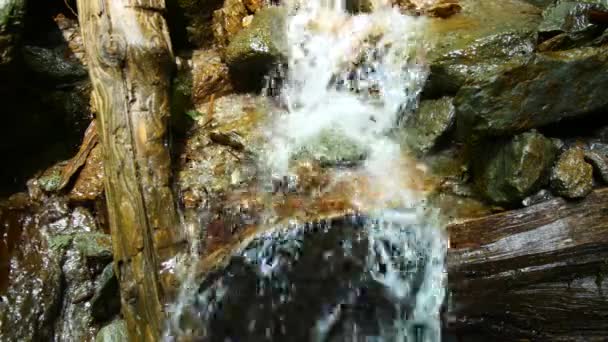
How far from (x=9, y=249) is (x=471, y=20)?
4.15 m

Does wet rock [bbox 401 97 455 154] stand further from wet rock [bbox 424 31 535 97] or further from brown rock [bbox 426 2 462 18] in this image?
brown rock [bbox 426 2 462 18]

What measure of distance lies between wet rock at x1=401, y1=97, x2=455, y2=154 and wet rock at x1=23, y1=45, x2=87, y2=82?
2849 millimetres

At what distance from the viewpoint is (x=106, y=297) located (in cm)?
359

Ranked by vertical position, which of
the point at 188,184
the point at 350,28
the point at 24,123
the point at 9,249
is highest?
the point at 350,28

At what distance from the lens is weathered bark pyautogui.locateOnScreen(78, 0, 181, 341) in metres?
3.12

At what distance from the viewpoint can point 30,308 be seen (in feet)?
11.7

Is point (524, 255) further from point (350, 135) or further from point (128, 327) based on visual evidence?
point (128, 327)

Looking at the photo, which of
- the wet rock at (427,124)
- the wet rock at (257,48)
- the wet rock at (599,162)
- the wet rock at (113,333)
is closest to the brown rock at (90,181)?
the wet rock at (113,333)

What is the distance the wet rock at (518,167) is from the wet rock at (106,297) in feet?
8.66

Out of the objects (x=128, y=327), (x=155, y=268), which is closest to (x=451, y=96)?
(x=155, y=268)

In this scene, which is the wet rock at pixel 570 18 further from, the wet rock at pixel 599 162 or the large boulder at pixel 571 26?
the wet rock at pixel 599 162

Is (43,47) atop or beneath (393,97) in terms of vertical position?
atop

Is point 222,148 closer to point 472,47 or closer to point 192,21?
point 192,21

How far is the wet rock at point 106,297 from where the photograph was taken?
357 cm
